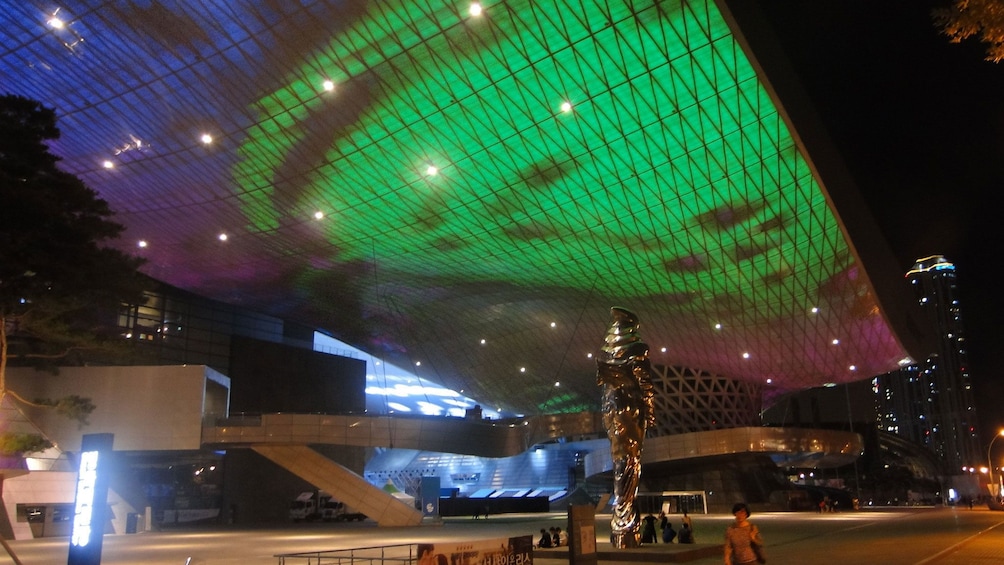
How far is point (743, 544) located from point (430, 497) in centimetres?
Answer: 3505

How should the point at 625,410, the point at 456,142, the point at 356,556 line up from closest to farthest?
the point at 356,556 → the point at 625,410 → the point at 456,142

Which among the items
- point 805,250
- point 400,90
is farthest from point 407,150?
point 805,250

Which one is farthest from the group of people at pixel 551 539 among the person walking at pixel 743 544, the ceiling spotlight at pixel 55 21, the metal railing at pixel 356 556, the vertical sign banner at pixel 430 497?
the ceiling spotlight at pixel 55 21

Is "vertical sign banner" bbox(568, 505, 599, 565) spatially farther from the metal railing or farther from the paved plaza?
Answer: the metal railing

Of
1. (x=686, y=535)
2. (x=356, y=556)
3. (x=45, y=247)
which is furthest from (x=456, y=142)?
(x=356, y=556)

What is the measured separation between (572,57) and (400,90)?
→ 6720 millimetres

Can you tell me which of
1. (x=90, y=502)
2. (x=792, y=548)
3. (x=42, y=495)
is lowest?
(x=792, y=548)

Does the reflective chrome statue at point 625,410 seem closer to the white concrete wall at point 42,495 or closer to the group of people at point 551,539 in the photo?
the group of people at point 551,539

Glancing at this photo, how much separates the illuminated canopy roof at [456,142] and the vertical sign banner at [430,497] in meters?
12.9

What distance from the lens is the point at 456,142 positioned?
3189cm

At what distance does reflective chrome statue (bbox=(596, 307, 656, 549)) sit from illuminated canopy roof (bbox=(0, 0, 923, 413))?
11183mm

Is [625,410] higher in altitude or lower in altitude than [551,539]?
higher

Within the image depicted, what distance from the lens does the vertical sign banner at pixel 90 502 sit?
11.3 m

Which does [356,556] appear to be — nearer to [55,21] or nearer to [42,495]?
[55,21]
